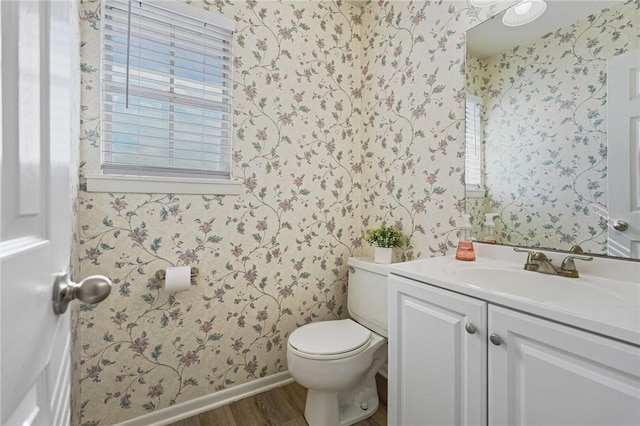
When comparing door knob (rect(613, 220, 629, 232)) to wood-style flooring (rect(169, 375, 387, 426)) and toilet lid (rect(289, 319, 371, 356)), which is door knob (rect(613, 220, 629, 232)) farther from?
wood-style flooring (rect(169, 375, 387, 426))

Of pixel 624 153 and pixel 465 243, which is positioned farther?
pixel 465 243

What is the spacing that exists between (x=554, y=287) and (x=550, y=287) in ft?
0.04

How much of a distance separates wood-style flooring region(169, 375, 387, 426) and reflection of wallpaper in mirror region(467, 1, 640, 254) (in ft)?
3.74

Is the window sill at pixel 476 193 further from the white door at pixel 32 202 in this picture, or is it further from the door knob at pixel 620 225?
the white door at pixel 32 202

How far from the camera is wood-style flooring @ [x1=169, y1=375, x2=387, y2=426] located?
147 cm

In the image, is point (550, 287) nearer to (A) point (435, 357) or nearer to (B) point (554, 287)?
(B) point (554, 287)

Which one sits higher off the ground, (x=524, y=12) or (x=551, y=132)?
(x=524, y=12)

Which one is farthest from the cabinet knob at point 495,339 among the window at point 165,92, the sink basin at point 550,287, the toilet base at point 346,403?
the window at point 165,92

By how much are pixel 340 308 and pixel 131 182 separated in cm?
144

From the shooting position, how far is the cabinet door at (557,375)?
2.01ft

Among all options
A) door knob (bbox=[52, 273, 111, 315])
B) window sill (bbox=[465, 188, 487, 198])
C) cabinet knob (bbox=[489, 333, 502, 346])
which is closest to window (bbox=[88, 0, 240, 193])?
door knob (bbox=[52, 273, 111, 315])

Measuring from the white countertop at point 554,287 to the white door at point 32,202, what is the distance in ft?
3.20

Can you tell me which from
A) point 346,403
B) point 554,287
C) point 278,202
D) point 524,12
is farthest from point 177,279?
point 524,12

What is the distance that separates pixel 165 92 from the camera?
4.84ft
